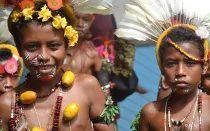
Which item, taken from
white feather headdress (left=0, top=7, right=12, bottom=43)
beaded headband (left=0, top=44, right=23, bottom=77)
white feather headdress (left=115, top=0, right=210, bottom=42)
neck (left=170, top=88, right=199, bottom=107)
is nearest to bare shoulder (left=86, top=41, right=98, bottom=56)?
beaded headband (left=0, top=44, right=23, bottom=77)

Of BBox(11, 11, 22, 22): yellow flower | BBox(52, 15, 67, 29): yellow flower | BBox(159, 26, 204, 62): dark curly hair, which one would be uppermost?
BBox(11, 11, 22, 22): yellow flower

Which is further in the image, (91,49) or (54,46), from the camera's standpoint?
(91,49)

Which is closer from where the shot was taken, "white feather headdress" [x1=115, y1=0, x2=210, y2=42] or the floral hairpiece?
the floral hairpiece

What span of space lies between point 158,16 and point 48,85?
1070mm

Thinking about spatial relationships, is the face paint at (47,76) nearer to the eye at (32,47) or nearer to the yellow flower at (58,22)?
the eye at (32,47)

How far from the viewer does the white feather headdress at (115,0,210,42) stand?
5441 mm

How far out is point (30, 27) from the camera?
5258mm

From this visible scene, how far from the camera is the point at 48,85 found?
5.45 meters

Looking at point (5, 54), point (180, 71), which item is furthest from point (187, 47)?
point (5, 54)

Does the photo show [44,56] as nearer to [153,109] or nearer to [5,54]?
[153,109]

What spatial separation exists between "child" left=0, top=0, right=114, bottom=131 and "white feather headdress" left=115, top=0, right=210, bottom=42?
56 cm

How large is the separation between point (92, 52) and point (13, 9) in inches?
121

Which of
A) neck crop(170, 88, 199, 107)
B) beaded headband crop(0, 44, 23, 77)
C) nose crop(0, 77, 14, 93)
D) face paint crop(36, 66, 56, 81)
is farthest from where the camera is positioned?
beaded headband crop(0, 44, 23, 77)

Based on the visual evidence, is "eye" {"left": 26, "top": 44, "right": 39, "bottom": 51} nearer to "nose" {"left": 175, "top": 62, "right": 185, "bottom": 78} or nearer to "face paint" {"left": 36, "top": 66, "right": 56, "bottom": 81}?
"face paint" {"left": 36, "top": 66, "right": 56, "bottom": 81}
